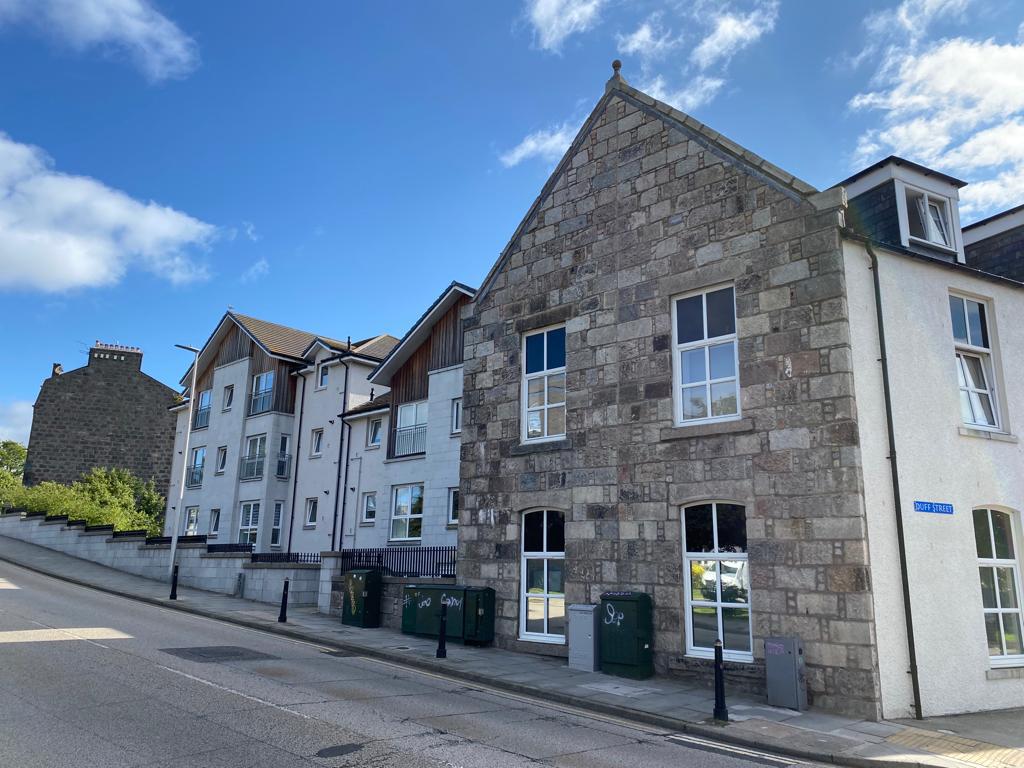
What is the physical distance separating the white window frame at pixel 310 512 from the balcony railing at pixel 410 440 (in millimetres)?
5741

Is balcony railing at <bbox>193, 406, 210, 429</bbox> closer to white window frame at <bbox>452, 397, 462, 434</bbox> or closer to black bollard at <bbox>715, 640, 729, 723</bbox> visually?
white window frame at <bbox>452, 397, 462, 434</bbox>

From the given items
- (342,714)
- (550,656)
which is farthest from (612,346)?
(342,714)

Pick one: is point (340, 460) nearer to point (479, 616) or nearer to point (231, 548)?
point (231, 548)

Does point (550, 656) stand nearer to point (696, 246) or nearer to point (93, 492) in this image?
point (696, 246)

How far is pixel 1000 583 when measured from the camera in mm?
11547

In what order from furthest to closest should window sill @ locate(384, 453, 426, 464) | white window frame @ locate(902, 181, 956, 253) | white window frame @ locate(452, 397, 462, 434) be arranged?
window sill @ locate(384, 453, 426, 464) < white window frame @ locate(452, 397, 462, 434) < white window frame @ locate(902, 181, 956, 253)

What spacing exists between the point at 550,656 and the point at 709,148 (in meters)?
9.67

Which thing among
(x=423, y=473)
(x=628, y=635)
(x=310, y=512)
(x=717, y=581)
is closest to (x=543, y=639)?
(x=628, y=635)

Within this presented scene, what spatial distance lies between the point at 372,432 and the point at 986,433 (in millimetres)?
20491

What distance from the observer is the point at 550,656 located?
1368cm

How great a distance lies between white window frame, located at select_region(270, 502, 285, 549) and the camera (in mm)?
30594

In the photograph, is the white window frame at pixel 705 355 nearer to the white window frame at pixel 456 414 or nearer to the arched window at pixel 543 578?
the arched window at pixel 543 578

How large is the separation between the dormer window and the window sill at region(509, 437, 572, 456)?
7.43 m

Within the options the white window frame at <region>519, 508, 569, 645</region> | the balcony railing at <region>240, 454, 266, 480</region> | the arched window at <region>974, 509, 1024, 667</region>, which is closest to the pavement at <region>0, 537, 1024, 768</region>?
the white window frame at <region>519, 508, 569, 645</region>
